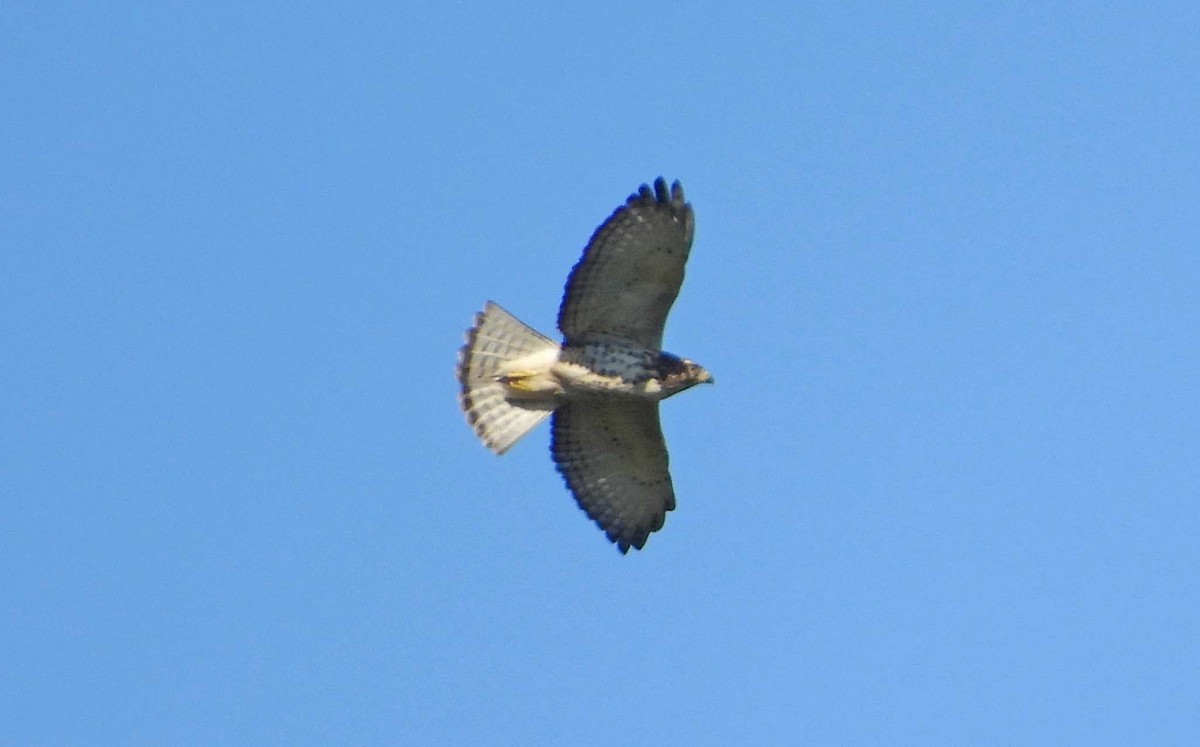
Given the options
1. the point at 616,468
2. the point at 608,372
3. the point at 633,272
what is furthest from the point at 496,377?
the point at 633,272

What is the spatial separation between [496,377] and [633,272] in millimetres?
1608

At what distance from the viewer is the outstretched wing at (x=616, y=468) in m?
15.8

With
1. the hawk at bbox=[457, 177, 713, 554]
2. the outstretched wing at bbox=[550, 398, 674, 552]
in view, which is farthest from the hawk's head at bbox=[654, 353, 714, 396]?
the outstretched wing at bbox=[550, 398, 674, 552]

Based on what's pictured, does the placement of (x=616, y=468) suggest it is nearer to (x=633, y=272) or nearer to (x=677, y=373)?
(x=677, y=373)

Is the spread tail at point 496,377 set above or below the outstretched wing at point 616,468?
above

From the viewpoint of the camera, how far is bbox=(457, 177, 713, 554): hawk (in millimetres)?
14516

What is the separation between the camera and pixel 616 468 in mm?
16094

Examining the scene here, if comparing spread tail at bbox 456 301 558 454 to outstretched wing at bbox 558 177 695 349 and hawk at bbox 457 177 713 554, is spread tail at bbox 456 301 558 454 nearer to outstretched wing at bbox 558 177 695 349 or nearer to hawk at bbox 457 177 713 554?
hawk at bbox 457 177 713 554

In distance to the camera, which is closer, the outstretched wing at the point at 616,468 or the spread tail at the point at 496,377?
the spread tail at the point at 496,377

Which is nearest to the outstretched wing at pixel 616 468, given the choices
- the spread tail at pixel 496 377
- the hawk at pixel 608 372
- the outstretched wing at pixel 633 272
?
the hawk at pixel 608 372

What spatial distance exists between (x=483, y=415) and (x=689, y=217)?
2.53 metres

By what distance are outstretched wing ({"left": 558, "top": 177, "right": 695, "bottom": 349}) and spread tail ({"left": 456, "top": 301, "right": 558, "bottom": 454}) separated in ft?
1.70

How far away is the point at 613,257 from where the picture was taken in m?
14.6

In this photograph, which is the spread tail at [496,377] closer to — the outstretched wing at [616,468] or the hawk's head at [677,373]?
the outstretched wing at [616,468]
